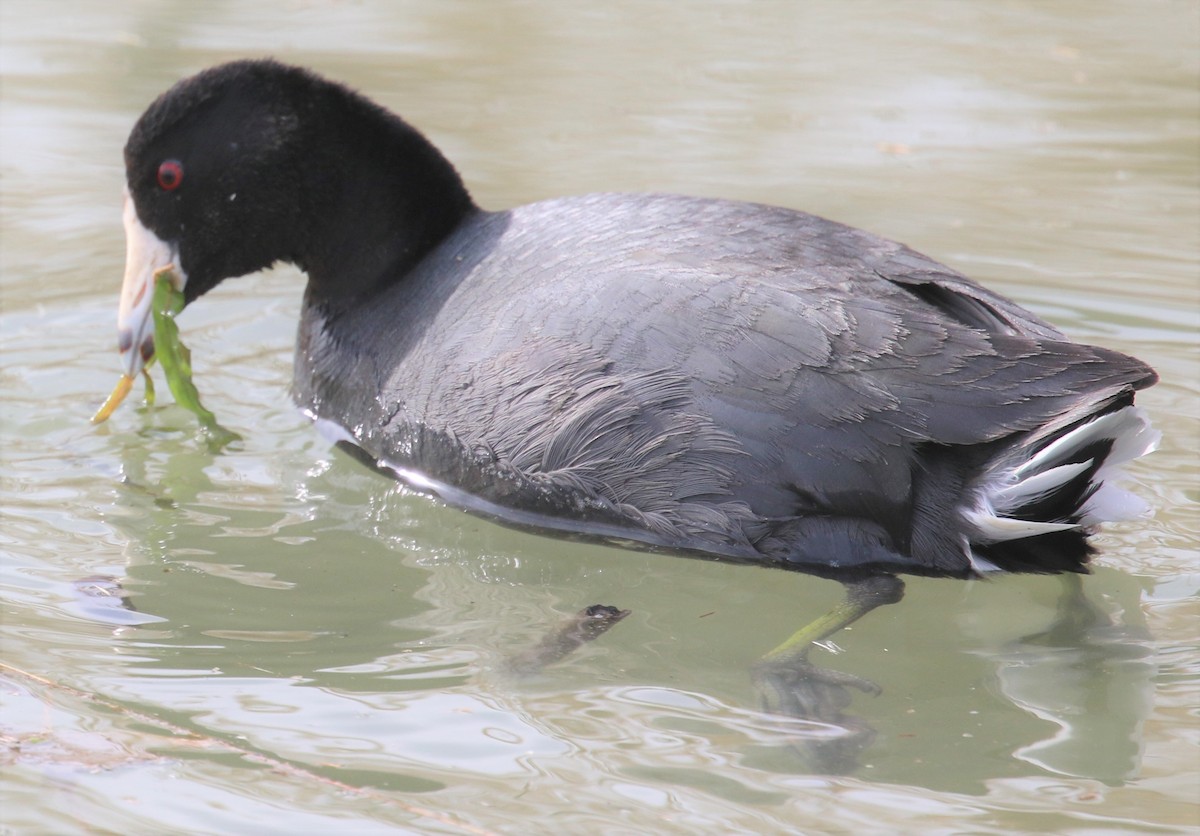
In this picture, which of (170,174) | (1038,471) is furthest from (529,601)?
(170,174)

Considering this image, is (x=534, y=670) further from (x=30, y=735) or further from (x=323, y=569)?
(x=30, y=735)

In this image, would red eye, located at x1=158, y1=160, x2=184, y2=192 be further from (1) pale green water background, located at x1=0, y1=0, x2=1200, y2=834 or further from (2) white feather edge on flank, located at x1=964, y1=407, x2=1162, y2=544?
(2) white feather edge on flank, located at x1=964, y1=407, x2=1162, y2=544

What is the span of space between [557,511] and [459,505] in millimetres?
339

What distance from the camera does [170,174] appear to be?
12.9 feet

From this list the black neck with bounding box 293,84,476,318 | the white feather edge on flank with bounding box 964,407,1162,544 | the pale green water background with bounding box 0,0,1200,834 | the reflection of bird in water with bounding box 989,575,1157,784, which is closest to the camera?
the pale green water background with bounding box 0,0,1200,834

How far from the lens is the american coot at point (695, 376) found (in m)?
2.98

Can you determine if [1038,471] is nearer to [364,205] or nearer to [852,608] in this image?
[852,608]

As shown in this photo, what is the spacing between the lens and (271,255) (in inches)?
163

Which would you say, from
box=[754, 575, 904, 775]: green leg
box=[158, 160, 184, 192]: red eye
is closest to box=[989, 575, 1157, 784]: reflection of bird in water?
box=[754, 575, 904, 775]: green leg

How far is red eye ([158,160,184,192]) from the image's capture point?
3.93m

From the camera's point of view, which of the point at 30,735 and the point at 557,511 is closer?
the point at 30,735

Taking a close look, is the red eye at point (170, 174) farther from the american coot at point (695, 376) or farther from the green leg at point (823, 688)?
the green leg at point (823, 688)

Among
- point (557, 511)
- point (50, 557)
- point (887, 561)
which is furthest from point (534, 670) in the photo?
point (50, 557)

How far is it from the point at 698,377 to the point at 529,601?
64cm
